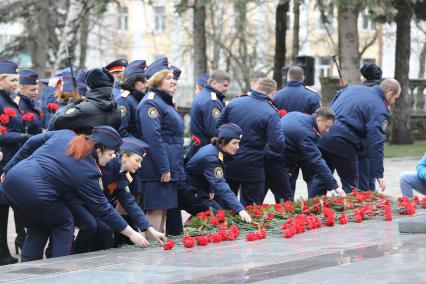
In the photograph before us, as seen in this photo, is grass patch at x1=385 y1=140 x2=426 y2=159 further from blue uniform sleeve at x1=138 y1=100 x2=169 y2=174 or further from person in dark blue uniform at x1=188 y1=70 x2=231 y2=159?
blue uniform sleeve at x1=138 y1=100 x2=169 y2=174

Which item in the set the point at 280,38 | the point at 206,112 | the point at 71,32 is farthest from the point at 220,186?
Answer: the point at 71,32

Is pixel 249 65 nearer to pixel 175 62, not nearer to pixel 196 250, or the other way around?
pixel 175 62

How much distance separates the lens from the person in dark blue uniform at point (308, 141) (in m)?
13.1

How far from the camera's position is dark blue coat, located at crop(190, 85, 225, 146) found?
13141 millimetres

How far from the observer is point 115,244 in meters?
11.0

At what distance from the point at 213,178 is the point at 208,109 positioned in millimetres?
2169

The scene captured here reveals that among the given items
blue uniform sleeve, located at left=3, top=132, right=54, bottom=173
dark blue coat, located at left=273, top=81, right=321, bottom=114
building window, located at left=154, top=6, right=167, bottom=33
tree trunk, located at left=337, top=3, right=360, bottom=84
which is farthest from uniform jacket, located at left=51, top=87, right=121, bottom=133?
building window, located at left=154, top=6, right=167, bottom=33

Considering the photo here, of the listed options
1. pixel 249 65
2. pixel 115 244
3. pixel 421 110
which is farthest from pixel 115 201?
pixel 249 65

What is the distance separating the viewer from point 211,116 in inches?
516

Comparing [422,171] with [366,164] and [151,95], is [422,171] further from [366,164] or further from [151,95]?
[151,95]

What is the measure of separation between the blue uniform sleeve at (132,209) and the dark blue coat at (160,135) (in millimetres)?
1367

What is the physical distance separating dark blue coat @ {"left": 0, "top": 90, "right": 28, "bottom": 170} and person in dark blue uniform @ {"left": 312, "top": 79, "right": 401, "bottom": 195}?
397 cm

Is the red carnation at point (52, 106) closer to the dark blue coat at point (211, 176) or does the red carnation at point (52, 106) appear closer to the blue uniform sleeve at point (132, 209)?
the dark blue coat at point (211, 176)

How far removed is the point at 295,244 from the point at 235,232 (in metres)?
0.66
